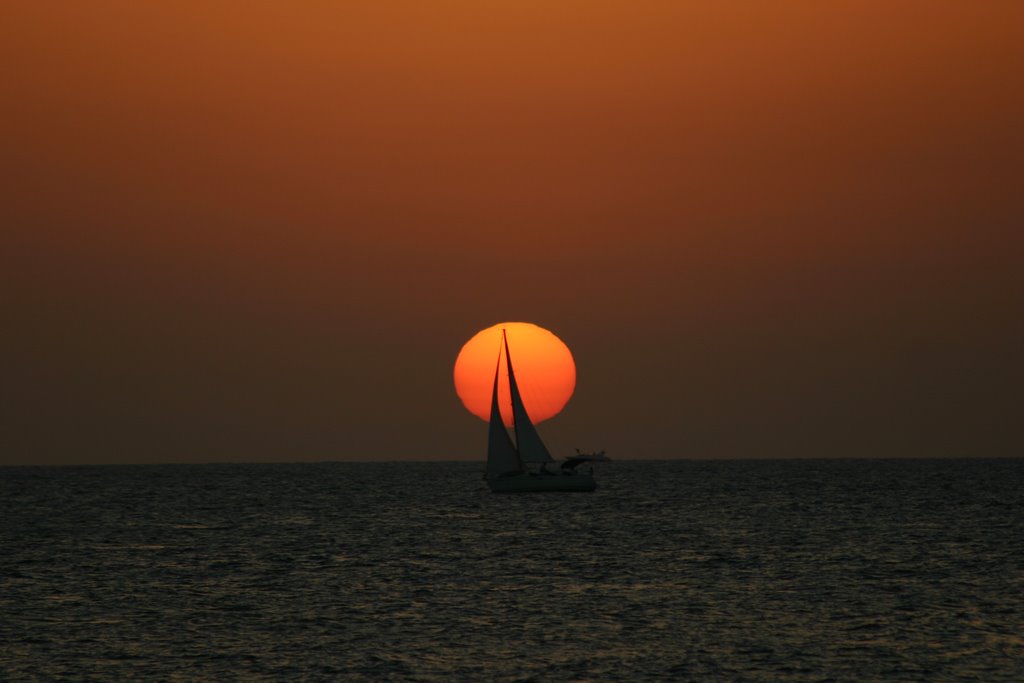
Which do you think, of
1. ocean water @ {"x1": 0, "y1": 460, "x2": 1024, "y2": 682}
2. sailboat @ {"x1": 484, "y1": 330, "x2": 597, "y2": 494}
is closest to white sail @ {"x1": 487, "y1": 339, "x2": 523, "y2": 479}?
sailboat @ {"x1": 484, "y1": 330, "x2": 597, "y2": 494}

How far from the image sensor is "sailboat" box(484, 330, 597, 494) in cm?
11150

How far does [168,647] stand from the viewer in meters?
38.4

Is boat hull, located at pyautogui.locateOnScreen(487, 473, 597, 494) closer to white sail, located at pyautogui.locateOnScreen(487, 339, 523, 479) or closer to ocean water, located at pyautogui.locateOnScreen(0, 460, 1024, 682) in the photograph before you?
white sail, located at pyautogui.locateOnScreen(487, 339, 523, 479)

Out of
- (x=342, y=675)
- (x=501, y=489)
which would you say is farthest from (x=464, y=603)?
(x=501, y=489)

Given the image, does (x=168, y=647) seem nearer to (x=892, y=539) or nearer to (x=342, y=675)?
(x=342, y=675)

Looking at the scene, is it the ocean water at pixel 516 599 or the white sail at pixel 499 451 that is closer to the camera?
the ocean water at pixel 516 599

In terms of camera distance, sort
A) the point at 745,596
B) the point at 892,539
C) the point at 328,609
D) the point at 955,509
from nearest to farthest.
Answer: the point at 328,609
the point at 745,596
the point at 892,539
the point at 955,509

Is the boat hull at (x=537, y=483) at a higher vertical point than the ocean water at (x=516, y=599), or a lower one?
higher

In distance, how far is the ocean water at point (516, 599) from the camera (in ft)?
118

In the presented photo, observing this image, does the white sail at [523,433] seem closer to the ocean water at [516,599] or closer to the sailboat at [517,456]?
the sailboat at [517,456]

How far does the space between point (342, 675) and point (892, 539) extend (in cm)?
5132

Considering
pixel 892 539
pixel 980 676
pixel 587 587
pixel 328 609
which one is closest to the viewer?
pixel 980 676

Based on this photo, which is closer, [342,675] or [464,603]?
[342,675]

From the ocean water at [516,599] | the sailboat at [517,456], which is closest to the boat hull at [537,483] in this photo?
the sailboat at [517,456]
